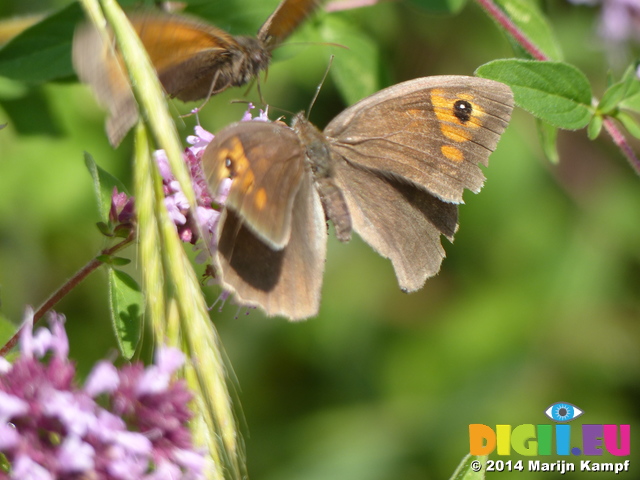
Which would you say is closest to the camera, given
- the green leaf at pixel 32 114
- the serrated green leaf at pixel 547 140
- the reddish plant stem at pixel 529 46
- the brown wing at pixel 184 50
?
the brown wing at pixel 184 50

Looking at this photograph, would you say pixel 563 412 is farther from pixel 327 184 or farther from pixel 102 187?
pixel 102 187

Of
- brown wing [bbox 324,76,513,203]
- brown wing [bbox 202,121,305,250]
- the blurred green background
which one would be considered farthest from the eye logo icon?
brown wing [bbox 202,121,305,250]

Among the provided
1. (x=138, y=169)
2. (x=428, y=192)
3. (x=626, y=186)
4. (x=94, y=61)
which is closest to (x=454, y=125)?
(x=428, y=192)

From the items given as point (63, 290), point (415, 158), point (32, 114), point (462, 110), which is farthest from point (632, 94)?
point (32, 114)

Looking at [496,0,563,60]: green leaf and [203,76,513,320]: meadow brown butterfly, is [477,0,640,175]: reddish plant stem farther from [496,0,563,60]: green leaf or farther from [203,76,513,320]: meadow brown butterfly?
[203,76,513,320]: meadow brown butterfly

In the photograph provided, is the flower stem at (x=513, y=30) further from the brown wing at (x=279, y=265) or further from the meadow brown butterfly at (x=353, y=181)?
the brown wing at (x=279, y=265)

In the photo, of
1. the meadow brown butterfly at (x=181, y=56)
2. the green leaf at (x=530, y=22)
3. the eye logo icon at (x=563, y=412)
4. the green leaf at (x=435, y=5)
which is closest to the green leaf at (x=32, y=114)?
the meadow brown butterfly at (x=181, y=56)
